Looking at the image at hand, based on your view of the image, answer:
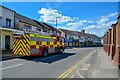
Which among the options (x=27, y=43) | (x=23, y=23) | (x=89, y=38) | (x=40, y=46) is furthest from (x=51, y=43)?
(x=89, y=38)

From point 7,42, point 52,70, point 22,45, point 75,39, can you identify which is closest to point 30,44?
point 22,45

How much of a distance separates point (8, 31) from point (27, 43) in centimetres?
1023

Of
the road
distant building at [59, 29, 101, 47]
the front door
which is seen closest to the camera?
the road

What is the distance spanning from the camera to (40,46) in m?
20.2

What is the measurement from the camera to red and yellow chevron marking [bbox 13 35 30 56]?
18297 mm

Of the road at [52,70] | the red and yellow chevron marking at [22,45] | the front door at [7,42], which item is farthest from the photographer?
the front door at [7,42]

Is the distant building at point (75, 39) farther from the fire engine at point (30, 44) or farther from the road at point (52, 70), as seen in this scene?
the road at point (52, 70)

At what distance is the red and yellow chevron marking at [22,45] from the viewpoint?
18.3 metres

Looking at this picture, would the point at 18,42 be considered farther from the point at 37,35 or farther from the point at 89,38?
the point at 89,38

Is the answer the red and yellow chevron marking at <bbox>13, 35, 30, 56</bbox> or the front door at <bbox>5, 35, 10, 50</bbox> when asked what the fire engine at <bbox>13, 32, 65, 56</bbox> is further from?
the front door at <bbox>5, 35, 10, 50</bbox>

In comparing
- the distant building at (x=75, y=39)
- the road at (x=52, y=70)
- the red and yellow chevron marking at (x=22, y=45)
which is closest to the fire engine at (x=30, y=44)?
the red and yellow chevron marking at (x=22, y=45)

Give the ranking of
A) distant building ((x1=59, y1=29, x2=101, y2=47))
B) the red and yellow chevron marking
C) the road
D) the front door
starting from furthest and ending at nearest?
distant building ((x1=59, y1=29, x2=101, y2=47))
the front door
the red and yellow chevron marking
the road

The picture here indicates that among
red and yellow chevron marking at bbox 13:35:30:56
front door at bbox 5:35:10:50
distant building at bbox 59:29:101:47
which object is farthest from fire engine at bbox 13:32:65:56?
distant building at bbox 59:29:101:47

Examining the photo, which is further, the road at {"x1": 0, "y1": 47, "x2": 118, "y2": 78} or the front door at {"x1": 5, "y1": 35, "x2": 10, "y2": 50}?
the front door at {"x1": 5, "y1": 35, "x2": 10, "y2": 50}
